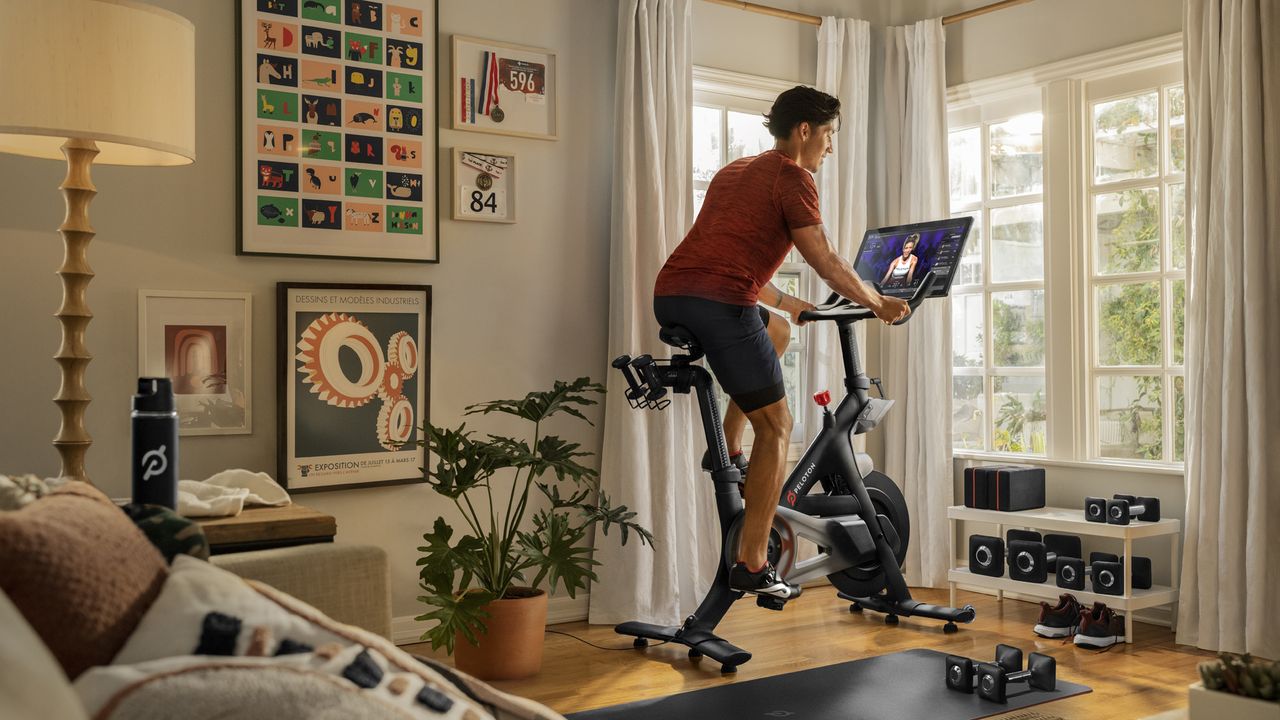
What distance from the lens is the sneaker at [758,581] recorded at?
346 cm

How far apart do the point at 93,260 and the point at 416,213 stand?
1033 mm

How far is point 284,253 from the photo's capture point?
11.6 feet

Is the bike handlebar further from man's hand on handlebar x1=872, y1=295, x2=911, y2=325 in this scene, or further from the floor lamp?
the floor lamp

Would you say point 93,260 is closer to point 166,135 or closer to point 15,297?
point 15,297

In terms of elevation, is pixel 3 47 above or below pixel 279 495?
above

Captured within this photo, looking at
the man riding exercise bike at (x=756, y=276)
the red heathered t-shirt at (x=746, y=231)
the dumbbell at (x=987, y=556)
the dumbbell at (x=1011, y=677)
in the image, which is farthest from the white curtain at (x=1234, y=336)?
the red heathered t-shirt at (x=746, y=231)

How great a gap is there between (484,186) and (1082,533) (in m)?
2.55

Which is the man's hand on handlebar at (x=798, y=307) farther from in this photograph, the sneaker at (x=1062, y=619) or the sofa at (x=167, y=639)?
the sofa at (x=167, y=639)

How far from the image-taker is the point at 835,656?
3.55 meters

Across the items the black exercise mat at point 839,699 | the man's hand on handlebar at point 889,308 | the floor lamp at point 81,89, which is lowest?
the black exercise mat at point 839,699

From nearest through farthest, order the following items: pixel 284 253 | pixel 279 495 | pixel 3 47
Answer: pixel 279 495 < pixel 3 47 < pixel 284 253

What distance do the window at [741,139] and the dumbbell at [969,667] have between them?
5.57ft

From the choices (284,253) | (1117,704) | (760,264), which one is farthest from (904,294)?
(284,253)

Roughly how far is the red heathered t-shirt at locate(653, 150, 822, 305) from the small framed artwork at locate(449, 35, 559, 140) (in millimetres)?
959
